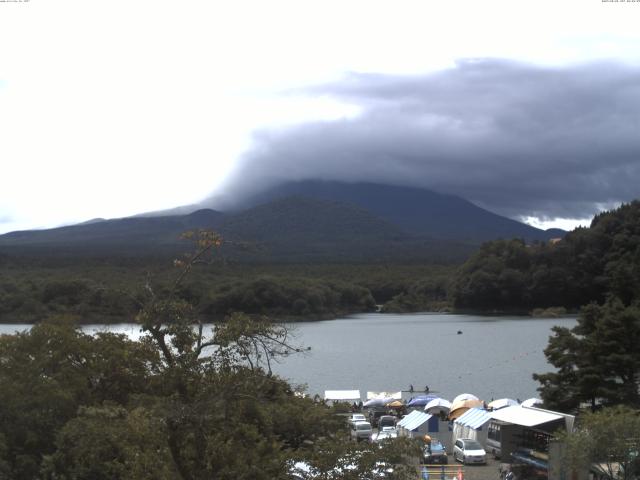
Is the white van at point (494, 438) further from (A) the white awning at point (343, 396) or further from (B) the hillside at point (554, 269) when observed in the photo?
(B) the hillside at point (554, 269)

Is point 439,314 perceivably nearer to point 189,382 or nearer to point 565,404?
point 565,404

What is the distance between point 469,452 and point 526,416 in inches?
88.2

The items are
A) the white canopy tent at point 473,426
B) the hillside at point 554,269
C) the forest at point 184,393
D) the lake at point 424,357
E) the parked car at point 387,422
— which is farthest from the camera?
the hillside at point 554,269

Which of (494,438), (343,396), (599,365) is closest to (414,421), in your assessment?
(494,438)

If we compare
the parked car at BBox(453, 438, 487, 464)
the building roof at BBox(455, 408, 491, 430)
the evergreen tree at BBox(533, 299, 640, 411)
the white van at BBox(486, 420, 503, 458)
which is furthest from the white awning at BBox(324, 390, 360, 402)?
the parked car at BBox(453, 438, 487, 464)

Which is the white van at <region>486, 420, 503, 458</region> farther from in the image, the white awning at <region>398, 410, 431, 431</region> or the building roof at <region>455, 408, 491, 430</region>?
the white awning at <region>398, 410, 431, 431</region>

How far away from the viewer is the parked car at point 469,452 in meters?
22.9

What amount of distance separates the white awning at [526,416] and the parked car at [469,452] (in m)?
0.98

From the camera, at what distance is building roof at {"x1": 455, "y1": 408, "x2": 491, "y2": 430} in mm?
24734

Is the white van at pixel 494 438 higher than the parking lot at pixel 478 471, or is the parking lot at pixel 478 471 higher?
the white van at pixel 494 438

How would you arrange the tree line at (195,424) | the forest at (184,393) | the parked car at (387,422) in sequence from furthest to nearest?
the parked car at (387,422) < the forest at (184,393) < the tree line at (195,424)

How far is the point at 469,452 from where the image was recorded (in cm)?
2298

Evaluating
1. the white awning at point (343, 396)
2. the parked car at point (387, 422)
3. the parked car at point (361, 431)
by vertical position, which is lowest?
the white awning at point (343, 396)

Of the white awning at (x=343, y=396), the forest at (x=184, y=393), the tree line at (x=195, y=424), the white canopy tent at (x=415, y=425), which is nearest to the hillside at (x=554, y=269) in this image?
the white awning at (x=343, y=396)
